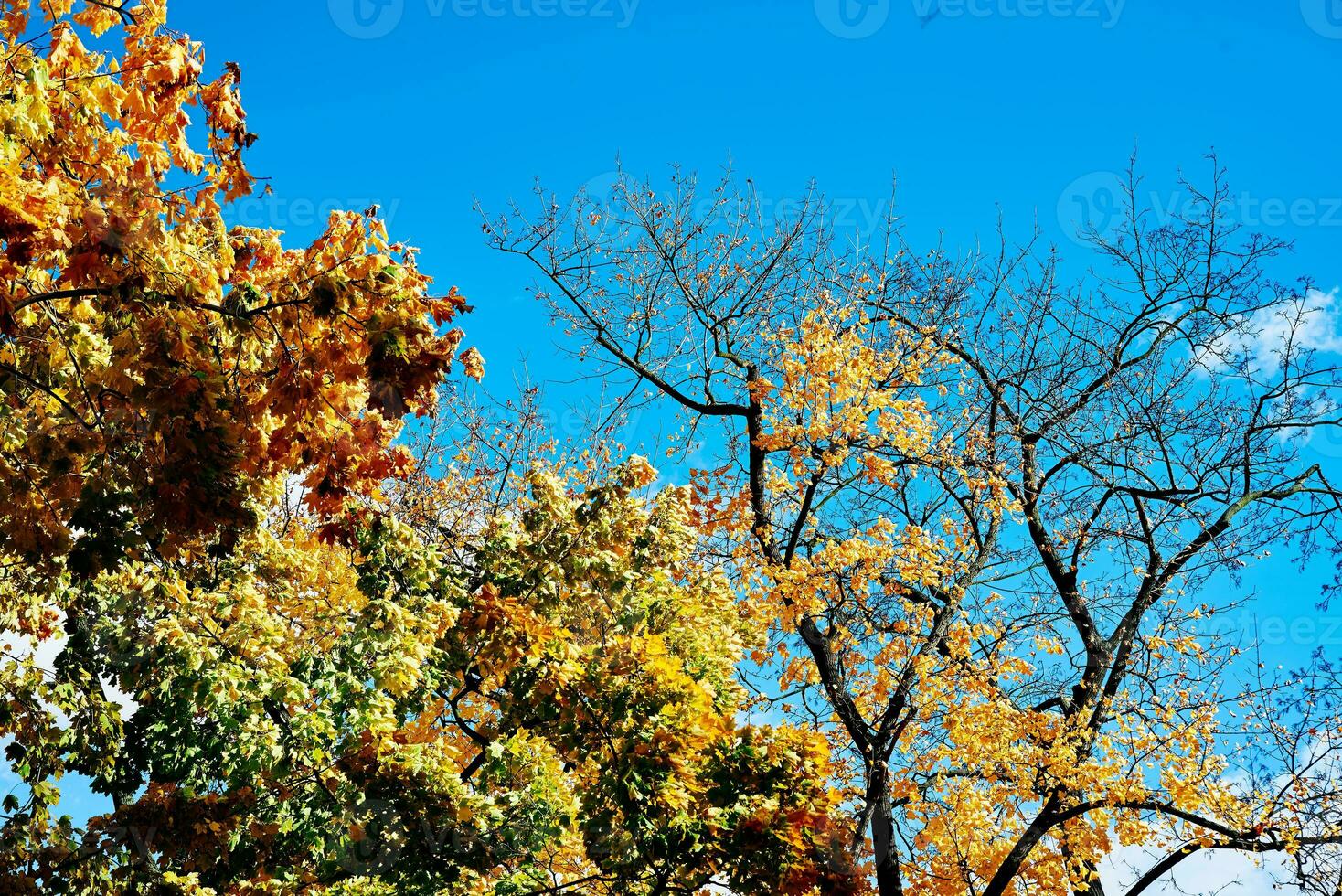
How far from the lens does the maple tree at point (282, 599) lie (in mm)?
5512

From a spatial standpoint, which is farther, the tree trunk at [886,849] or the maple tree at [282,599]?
the tree trunk at [886,849]

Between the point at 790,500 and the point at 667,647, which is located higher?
the point at 790,500

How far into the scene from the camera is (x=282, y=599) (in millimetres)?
10805

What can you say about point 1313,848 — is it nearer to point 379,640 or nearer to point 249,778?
point 379,640

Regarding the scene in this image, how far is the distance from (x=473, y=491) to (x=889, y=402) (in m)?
6.35

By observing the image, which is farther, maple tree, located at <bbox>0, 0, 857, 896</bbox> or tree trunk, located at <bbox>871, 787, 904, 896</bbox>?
tree trunk, located at <bbox>871, 787, 904, 896</bbox>

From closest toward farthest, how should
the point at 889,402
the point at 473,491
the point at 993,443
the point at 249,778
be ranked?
1. the point at 249,778
2. the point at 889,402
3. the point at 993,443
4. the point at 473,491

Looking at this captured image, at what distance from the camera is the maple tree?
18.1 ft

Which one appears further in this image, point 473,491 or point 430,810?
point 473,491

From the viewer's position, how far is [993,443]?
40.2ft

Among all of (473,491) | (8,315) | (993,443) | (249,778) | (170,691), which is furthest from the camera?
(473,491)

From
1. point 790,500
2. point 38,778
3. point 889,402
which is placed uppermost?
point 889,402

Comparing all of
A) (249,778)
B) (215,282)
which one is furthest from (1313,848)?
(215,282)

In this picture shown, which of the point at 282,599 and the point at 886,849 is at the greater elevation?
the point at 282,599
